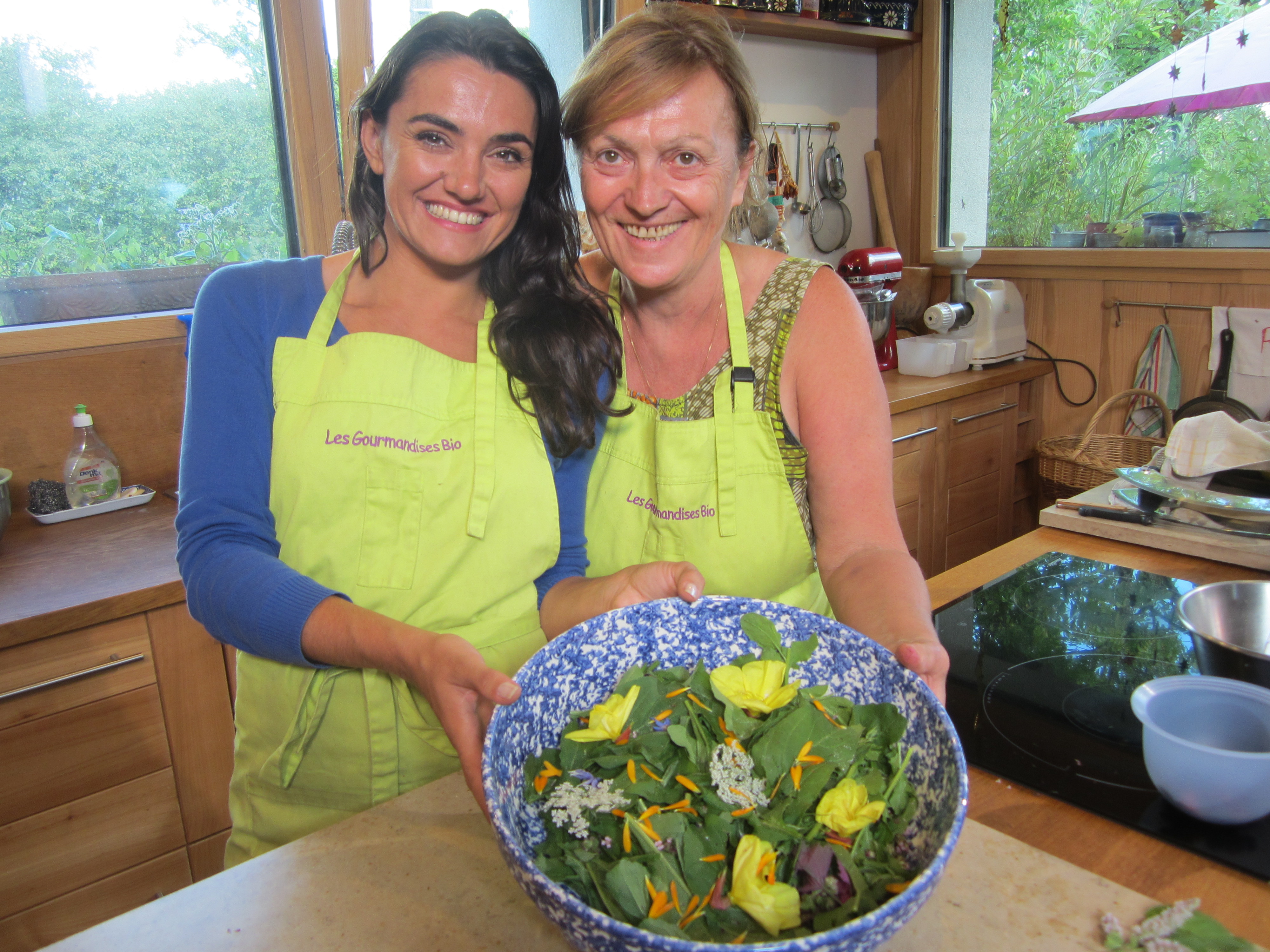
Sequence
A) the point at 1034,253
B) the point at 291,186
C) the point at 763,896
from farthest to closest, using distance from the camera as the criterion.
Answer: the point at 1034,253 < the point at 291,186 < the point at 763,896

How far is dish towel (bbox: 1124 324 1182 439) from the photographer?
276 cm

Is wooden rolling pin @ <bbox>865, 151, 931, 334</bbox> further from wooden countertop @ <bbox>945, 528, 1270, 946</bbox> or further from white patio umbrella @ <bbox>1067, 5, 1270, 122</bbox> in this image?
wooden countertop @ <bbox>945, 528, 1270, 946</bbox>

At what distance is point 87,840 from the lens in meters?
1.58

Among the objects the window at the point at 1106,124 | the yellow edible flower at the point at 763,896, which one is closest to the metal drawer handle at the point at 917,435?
the window at the point at 1106,124

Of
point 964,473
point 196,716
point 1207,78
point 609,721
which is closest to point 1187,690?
point 609,721

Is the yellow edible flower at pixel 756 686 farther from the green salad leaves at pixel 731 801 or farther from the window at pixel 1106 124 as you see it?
the window at pixel 1106 124

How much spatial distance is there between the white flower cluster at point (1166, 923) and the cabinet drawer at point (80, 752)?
1.58 m

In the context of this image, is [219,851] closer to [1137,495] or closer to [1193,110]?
[1137,495]

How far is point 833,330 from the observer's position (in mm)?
1191

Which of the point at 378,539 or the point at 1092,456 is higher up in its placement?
the point at 378,539

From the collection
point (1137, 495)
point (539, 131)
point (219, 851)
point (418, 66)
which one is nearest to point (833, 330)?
point (539, 131)

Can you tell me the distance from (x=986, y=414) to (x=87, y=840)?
2.67m

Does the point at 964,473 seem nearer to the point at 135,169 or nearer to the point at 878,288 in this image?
the point at 878,288

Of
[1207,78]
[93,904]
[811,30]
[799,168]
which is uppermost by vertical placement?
[811,30]
